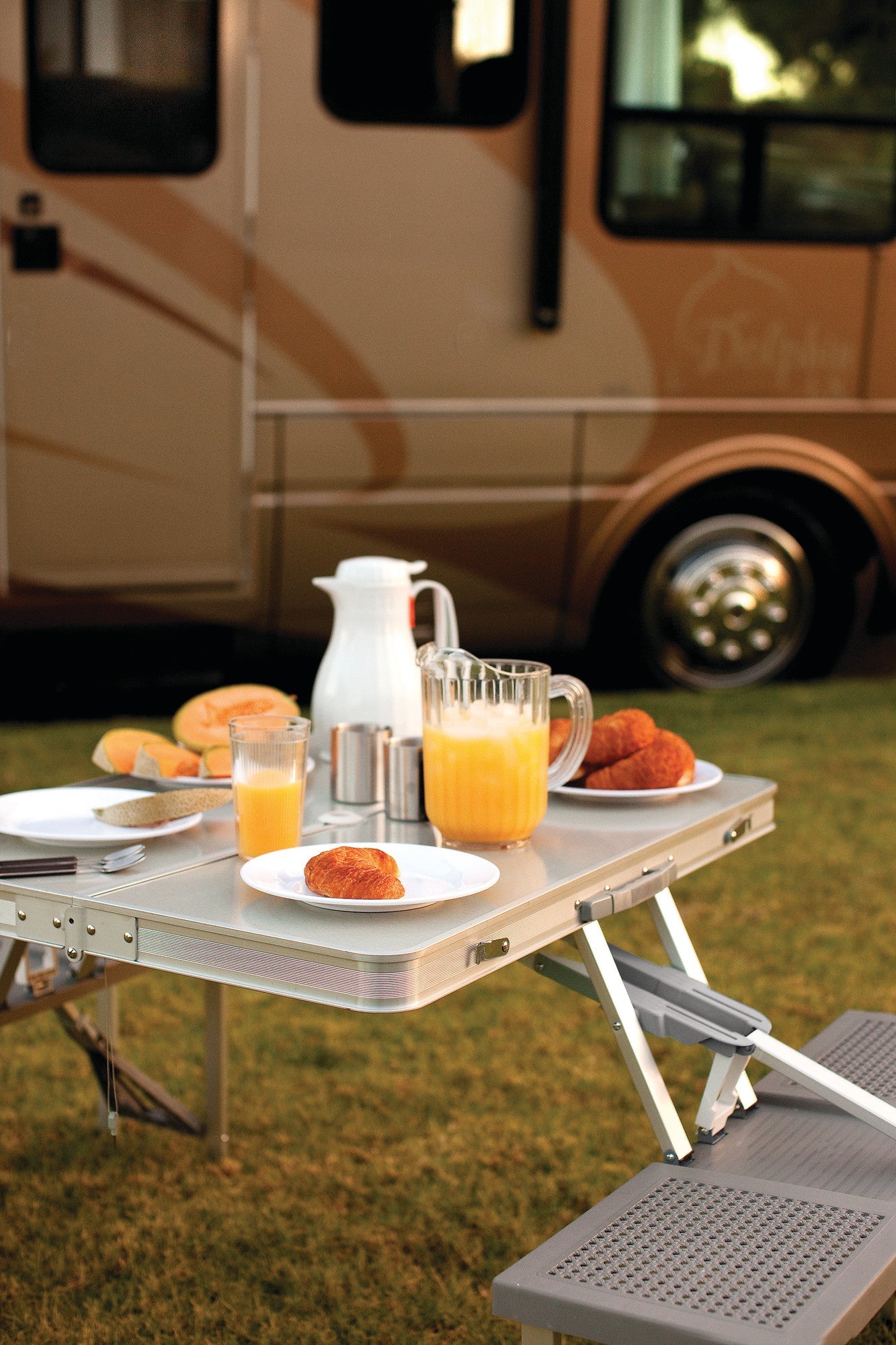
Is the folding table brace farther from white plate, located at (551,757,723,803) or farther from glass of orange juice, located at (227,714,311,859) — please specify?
glass of orange juice, located at (227,714,311,859)

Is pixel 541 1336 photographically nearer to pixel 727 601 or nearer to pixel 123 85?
pixel 123 85

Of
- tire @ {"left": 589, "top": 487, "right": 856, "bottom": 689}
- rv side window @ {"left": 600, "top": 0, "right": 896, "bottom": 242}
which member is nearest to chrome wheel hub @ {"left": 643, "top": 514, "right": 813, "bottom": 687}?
tire @ {"left": 589, "top": 487, "right": 856, "bottom": 689}

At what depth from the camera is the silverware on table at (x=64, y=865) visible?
5.41 feet

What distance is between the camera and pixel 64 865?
167 centimetres

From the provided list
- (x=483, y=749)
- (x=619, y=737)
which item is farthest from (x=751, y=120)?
(x=483, y=749)

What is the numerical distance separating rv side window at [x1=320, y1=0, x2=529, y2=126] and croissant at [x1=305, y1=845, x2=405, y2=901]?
3981 mm

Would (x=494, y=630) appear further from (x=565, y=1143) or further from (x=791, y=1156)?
(x=791, y=1156)

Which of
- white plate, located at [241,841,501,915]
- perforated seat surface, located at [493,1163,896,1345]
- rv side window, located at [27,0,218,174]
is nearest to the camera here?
perforated seat surface, located at [493,1163,896,1345]

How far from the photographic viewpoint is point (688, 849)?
1950 mm

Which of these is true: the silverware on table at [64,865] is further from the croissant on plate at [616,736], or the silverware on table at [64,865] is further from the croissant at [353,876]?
the croissant on plate at [616,736]

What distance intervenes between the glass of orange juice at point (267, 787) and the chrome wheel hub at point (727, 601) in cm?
411

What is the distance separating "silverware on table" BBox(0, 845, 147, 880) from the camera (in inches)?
64.9

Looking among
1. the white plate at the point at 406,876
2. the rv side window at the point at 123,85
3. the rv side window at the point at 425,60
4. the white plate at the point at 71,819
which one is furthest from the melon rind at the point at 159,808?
the rv side window at the point at 425,60

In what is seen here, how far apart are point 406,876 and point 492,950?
16cm
